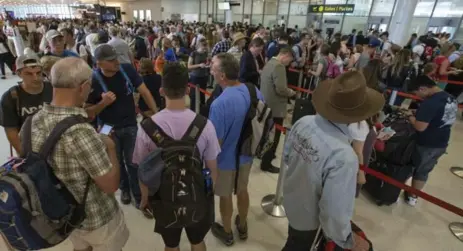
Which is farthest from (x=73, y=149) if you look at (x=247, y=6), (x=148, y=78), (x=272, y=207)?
(x=247, y=6)

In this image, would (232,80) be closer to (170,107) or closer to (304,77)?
(170,107)

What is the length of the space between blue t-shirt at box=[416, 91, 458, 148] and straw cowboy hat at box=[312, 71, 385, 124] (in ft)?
4.80

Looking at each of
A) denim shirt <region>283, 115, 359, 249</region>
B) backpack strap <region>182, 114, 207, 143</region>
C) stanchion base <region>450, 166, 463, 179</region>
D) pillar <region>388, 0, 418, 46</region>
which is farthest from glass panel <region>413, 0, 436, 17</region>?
backpack strap <region>182, 114, 207, 143</region>

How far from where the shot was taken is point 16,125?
73.0 inches

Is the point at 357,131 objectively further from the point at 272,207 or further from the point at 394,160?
the point at 272,207

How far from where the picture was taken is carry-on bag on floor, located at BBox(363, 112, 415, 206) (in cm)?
282

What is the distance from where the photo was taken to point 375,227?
2711mm

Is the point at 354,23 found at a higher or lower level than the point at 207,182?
higher

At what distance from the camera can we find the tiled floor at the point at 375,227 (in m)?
2.37

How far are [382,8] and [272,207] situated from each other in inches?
546

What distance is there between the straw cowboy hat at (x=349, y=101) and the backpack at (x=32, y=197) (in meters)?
1.21

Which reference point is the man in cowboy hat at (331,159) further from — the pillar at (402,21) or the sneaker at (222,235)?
the pillar at (402,21)

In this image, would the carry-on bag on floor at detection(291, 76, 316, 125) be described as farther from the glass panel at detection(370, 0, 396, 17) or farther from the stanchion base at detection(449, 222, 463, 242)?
the glass panel at detection(370, 0, 396, 17)

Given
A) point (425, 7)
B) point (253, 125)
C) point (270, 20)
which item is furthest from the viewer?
point (270, 20)
